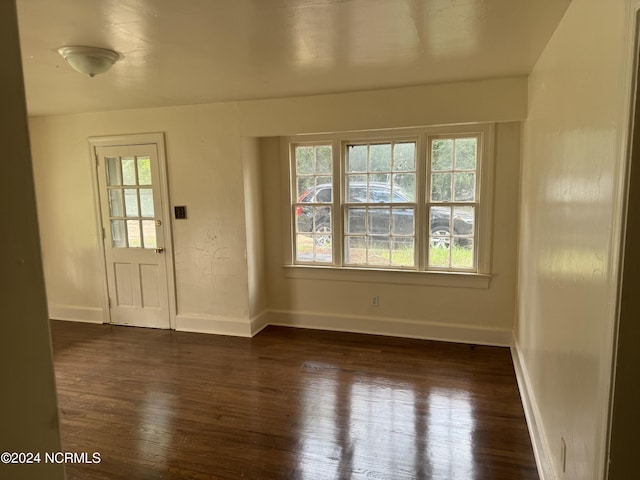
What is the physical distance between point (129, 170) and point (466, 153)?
3461 millimetres

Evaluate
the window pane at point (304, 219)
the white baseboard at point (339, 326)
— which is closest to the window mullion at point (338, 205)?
the window pane at point (304, 219)

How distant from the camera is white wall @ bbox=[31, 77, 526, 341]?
356 cm

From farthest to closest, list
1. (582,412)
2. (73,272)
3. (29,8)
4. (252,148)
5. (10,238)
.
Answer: (73,272), (252,148), (29,8), (582,412), (10,238)

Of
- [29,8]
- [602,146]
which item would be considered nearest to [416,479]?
[602,146]

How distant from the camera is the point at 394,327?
165 inches

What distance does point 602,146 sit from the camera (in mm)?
1319

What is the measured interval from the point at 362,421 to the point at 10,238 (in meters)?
2.48

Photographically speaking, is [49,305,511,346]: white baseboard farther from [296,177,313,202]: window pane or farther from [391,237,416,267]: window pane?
[296,177,313,202]: window pane

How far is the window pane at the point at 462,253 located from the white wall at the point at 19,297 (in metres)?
3.73

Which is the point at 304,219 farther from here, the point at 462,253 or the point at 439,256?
the point at 462,253

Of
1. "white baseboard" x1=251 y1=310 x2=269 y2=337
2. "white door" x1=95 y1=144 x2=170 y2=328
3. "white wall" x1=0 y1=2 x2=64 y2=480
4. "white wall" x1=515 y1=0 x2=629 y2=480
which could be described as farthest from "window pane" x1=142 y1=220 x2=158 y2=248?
"white wall" x1=0 y1=2 x2=64 y2=480

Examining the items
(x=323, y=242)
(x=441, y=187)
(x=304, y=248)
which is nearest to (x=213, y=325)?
(x=304, y=248)

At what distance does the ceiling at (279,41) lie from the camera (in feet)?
6.14

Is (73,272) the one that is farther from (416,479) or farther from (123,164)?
(416,479)
